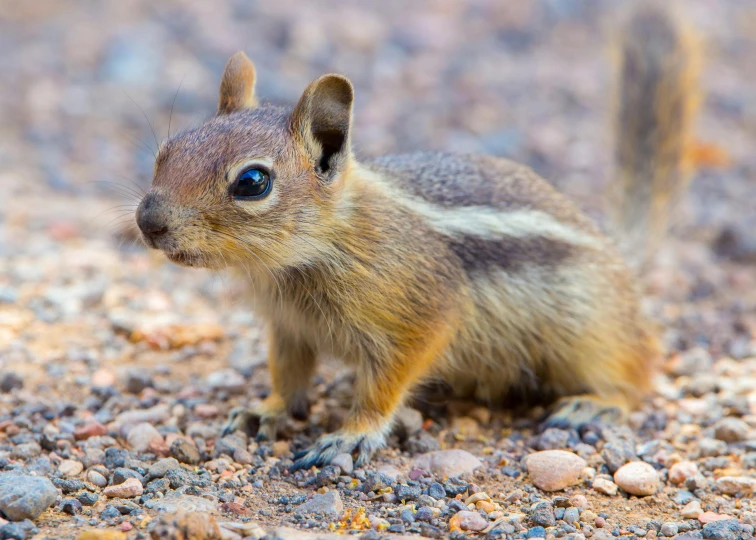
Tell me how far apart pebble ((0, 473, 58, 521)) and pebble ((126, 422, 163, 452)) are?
68 centimetres

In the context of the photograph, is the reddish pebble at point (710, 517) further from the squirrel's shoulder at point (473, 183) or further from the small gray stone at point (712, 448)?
the squirrel's shoulder at point (473, 183)

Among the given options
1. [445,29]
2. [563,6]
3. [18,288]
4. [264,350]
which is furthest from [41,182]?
[563,6]

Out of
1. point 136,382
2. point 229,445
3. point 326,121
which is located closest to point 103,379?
point 136,382

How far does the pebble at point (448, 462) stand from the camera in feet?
12.4

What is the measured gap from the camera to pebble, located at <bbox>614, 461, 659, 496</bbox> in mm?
3688

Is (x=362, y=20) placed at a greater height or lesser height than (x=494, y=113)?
greater

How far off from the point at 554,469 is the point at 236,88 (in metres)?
2.35

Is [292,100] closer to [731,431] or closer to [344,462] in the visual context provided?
[344,462]

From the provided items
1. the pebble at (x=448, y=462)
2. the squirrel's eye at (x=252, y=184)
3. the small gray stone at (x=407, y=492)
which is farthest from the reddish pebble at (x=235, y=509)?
the squirrel's eye at (x=252, y=184)

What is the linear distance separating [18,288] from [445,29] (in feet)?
19.6

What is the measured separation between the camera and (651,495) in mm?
3693

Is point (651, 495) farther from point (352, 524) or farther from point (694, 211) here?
point (694, 211)

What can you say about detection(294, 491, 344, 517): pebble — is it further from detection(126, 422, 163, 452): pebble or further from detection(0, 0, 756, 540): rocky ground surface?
detection(126, 422, 163, 452): pebble

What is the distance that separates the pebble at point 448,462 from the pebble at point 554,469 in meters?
0.25
